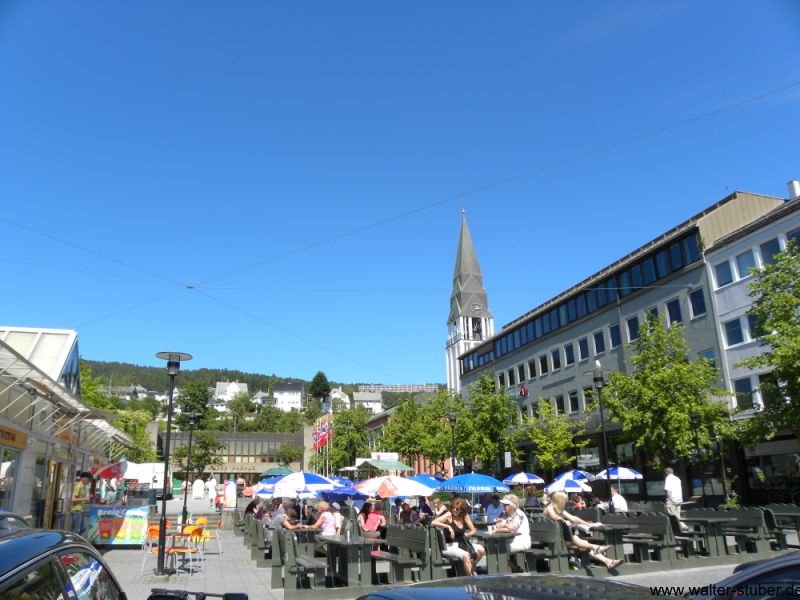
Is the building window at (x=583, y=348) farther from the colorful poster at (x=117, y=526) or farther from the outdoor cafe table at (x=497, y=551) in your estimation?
the outdoor cafe table at (x=497, y=551)

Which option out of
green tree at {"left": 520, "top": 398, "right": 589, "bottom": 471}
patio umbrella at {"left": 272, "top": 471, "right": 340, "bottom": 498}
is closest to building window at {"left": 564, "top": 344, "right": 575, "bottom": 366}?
green tree at {"left": 520, "top": 398, "right": 589, "bottom": 471}

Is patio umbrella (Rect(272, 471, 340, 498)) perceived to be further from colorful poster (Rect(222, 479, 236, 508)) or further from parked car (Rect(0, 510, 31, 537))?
colorful poster (Rect(222, 479, 236, 508))

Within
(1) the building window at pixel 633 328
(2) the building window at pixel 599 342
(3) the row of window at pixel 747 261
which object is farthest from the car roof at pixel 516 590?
(2) the building window at pixel 599 342

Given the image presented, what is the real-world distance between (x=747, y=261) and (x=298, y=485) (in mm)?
26128

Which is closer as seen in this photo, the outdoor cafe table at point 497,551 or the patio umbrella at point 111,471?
the outdoor cafe table at point 497,551

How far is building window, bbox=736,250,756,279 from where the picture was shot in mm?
32219

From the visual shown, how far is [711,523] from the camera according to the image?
13.5 metres

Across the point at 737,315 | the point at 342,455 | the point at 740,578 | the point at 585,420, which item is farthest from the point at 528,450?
the point at 740,578

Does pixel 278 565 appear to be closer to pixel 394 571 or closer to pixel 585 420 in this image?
pixel 394 571

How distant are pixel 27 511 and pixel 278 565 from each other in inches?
410

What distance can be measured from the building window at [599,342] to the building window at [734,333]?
11238 mm

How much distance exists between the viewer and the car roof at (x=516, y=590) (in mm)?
3100

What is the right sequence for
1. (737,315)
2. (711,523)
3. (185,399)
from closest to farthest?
(711,523)
(737,315)
(185,399)

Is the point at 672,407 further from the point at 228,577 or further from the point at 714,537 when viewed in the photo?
the point at 228,577
